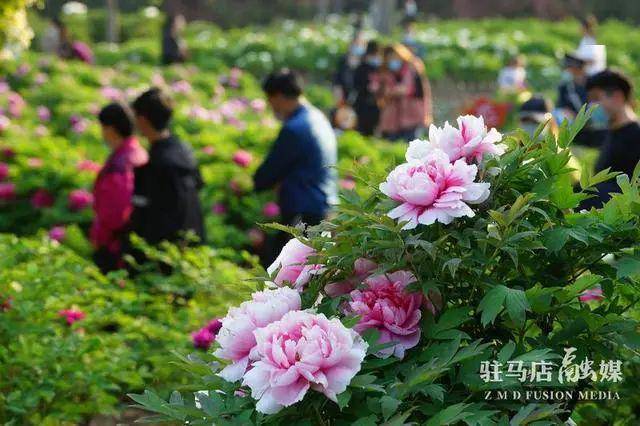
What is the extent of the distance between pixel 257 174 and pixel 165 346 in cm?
163

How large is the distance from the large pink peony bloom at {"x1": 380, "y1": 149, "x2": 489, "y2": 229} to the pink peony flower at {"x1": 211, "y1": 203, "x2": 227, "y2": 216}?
17.1 ft

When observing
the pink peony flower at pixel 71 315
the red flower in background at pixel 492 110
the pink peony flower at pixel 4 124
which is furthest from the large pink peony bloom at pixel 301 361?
the red flower in background at pixel 492 110

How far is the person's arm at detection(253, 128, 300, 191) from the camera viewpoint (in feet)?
17.4

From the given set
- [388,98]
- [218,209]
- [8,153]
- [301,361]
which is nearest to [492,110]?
[388,98]

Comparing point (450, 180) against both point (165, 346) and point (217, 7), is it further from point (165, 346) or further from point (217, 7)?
point (217, 7)

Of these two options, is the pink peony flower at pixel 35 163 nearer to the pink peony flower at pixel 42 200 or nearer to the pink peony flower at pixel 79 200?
the pink peony flower at pixel 42 200

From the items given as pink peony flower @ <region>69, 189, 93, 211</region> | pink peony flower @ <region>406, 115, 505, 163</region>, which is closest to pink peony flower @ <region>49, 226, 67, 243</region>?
pink peony flower @ <region>69, 189, 93, 211</region>

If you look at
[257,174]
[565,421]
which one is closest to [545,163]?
[565,421]

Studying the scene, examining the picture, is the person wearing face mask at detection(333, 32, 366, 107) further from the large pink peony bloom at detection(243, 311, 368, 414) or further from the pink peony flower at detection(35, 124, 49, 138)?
the large pink peony bloom at detection(243, 311, 368, 414)

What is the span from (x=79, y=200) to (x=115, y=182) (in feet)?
5.25

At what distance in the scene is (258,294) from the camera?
202cm

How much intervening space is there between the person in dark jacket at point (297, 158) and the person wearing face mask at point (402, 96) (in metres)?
5.24

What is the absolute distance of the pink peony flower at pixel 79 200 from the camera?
272 inches

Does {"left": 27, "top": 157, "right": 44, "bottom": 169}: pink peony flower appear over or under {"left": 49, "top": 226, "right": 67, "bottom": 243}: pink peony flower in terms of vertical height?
over
